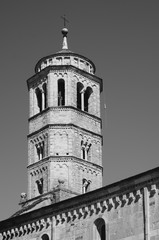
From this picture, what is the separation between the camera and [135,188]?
105ft

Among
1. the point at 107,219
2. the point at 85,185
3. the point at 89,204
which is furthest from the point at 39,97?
the point at 107,219

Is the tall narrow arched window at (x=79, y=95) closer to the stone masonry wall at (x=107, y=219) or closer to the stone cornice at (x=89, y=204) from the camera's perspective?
the stone cornice at (x=89, y=204)

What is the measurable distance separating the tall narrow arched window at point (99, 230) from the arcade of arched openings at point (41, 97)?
Result: 60.1 ft

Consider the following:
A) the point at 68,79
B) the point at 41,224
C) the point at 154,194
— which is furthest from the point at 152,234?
the point at 68,79

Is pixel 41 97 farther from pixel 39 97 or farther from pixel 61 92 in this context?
pixel 61 92

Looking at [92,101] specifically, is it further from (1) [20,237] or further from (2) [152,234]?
(2) [152,234]

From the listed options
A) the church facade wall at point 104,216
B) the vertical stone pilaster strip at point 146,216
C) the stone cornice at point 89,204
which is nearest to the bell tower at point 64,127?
the stone cornice at point 89,204

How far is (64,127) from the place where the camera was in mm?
48969

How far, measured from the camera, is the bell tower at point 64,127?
47844mm

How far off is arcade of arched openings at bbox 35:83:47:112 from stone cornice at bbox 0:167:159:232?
13784 millimetres

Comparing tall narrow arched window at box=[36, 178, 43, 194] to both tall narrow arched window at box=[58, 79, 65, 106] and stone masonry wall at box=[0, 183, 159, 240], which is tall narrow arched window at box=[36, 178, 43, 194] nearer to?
tall narrow arched window at box=[58, 79, 65, 106]

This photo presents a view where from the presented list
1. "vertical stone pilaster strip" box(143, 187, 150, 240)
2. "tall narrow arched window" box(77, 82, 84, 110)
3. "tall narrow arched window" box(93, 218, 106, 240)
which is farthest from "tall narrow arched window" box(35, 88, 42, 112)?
"vertical stone pilaster strip" box(143, 187, 150, 240)

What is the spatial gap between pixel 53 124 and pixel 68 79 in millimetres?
3772

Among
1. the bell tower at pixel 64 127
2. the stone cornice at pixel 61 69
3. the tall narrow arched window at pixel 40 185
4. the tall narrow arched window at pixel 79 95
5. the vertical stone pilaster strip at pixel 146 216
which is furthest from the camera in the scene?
the tall narrow arched window at pixel 79 95
